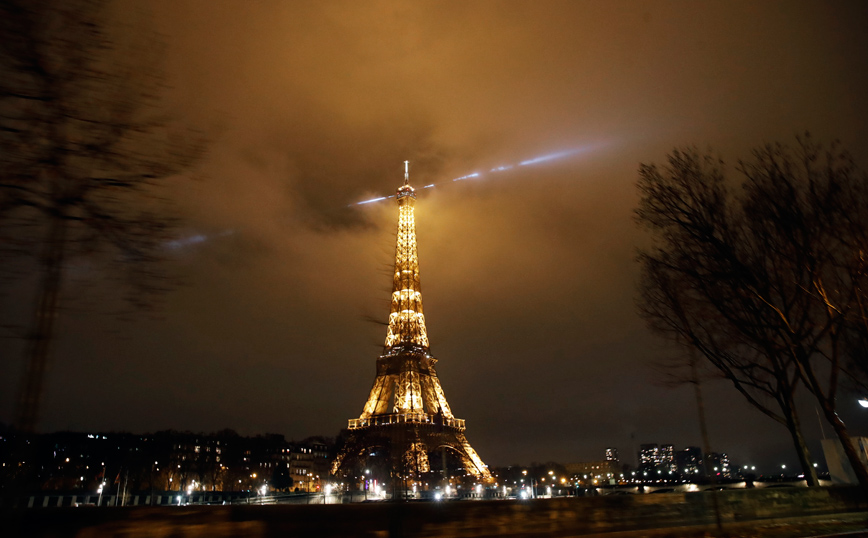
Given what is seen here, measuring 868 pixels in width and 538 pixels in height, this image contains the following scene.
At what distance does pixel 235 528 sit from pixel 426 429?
51.6 m

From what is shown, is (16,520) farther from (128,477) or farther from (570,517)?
(128,477)

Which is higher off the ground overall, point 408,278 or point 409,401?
point 408,278

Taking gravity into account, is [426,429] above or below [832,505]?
above

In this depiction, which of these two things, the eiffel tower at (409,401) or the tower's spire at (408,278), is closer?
the eiffel tower at (409,401)

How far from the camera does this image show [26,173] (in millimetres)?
5215

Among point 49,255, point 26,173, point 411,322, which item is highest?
point 411,322

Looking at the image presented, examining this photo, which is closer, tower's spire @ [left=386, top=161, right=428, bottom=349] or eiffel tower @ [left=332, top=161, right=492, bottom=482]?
eiffel tower @ [left=332, top=161, right=492, bottom=482]

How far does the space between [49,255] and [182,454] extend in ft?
285

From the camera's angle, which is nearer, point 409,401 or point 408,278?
point 409,401

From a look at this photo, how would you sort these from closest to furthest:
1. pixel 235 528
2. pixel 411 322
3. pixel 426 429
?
1. pixel 235 528
2. pixel 426 429
3. pixel 411 322

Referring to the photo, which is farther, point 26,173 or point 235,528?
point 235,528

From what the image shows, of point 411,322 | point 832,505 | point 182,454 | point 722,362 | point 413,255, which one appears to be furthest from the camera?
point 182,454

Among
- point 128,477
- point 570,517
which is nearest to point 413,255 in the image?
point 128,477

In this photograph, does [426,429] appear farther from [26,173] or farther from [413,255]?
[26,173]
